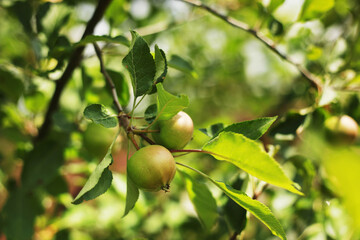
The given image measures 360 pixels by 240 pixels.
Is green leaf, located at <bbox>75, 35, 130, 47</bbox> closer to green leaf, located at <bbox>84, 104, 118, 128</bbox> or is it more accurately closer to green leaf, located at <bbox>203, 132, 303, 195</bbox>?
green leaf, located at <bbox>84, 104, 118, 128</bbox>

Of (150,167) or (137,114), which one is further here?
(137,114)

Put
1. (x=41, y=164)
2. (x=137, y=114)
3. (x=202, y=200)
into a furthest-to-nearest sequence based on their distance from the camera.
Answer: (x=137, y=114)
(x=41, y=164)
(x=202, y=200)

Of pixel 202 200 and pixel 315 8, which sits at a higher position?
pixel 315 8

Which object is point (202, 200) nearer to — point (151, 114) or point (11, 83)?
point (151, 114)

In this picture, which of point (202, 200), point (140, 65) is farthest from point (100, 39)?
point (202, 200)

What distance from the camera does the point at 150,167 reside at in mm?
637

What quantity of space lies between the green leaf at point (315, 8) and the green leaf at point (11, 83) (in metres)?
1.07

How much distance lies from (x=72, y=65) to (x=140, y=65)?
42 cm

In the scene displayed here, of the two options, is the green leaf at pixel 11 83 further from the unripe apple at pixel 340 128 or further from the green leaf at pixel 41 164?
the unripe apple at pixel 340 128

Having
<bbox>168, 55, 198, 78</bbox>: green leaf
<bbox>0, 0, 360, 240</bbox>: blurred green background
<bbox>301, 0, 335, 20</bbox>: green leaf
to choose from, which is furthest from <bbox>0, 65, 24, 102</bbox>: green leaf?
<bbox>301, 0, 335, 20</bbox>: green leaf

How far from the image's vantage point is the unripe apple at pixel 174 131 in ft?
2.33

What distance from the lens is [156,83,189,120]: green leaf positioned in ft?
2.07

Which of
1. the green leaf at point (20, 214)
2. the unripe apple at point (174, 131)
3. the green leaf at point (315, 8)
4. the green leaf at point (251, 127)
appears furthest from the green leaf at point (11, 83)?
the green leaf at point (315, 8)

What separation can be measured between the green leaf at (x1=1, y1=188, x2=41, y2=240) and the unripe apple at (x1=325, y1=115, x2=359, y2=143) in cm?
110
